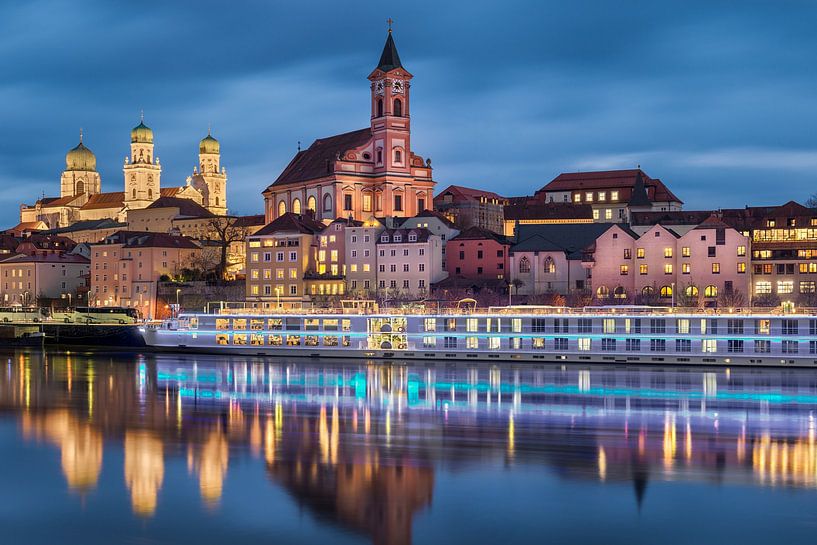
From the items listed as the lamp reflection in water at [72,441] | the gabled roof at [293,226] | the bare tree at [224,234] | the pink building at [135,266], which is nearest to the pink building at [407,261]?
the gabled roof at [293,226]

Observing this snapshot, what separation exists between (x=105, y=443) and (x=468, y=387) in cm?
1756

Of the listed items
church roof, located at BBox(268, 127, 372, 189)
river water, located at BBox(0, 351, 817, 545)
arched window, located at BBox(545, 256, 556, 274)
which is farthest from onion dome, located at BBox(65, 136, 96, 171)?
river water, located at BBox(0, 351, 817, 545)

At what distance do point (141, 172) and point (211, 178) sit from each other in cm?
1239

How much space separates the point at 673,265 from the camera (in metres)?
76.9

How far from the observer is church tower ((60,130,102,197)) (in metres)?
176

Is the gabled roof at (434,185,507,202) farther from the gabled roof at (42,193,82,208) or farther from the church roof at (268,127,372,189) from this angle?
the gabled roof at (42,193,82,208)

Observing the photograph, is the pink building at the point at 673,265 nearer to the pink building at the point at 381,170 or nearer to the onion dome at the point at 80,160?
the pink building at the point at 381,170

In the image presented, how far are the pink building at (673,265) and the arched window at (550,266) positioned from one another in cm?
376

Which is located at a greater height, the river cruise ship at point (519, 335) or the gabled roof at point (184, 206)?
the gabled roof at point (184, 206)

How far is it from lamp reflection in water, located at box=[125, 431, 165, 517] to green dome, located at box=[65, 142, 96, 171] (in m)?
150

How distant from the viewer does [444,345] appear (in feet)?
193

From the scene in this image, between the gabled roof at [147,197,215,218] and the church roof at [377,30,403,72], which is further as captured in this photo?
the gabled roof at [147,197,215,218]

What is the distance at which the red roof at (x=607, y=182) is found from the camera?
4579 inches

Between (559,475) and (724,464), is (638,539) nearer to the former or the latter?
(559,475)
